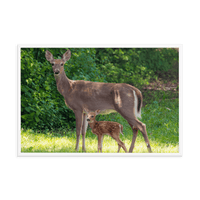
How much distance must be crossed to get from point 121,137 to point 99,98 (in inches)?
52.1

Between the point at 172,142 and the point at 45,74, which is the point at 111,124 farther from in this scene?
the point at 45,74

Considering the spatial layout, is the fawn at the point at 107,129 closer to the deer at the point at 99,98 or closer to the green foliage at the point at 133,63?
the deer at the point at 99,98

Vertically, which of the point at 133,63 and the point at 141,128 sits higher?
the point at 133,63

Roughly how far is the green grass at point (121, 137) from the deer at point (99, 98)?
36cm

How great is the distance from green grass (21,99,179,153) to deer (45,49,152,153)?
36 centimetres

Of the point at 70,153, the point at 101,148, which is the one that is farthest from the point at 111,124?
the point at 70,153

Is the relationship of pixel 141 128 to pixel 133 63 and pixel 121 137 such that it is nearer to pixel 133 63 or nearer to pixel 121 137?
pixel 121 137

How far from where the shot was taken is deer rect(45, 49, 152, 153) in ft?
28.9

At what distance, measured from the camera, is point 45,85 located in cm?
1056

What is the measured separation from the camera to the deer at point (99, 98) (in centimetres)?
880

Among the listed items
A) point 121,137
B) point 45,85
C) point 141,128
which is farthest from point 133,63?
point 141,128

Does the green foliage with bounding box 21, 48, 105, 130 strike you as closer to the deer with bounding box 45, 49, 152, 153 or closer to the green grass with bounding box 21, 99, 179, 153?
the green grass with bounding box 21, 99, 179, 153

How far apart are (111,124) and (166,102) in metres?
4.31

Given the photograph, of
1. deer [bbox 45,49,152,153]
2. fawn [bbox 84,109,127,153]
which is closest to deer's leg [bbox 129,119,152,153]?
deer [bbox 45,49,152,153]
